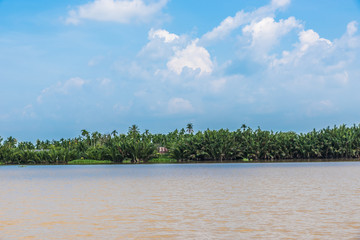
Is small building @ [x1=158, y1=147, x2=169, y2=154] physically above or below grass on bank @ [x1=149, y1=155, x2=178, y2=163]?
above

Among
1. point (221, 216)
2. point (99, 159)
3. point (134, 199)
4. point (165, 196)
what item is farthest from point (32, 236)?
point (99, 159)

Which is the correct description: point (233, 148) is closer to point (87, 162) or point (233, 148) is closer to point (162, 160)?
point (162, 160)

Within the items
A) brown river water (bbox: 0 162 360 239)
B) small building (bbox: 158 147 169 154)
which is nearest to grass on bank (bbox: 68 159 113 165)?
small building (bbox: 158 147 169 154)

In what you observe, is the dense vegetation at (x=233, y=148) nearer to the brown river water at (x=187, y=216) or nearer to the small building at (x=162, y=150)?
the small building at (x=162, y=150)

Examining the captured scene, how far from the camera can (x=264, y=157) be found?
116 metres

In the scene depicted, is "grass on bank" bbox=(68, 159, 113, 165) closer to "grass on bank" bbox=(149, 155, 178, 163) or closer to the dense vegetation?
the dense vegetation

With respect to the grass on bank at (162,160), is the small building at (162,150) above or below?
above

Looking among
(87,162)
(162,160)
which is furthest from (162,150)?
(87,162)

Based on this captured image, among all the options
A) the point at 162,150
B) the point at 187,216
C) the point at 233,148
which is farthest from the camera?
the point at 162,150

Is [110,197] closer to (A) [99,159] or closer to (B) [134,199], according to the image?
(B) [134,199]

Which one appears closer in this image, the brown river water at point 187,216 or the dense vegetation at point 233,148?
the brown river water at point 187,216

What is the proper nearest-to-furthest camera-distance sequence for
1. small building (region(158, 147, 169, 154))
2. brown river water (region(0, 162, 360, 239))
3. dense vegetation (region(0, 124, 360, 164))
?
brown river water (region(0, 162, 360, 239))
dense vegetation (region(0, 124, 360, 164))
small building (region(158, 147, 169, 154))

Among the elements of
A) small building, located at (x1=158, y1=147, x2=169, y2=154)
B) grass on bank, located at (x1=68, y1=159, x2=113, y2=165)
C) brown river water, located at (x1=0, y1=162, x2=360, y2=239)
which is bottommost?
brown river water, located at (x1=0, y1=162, x2=360, y2=239)

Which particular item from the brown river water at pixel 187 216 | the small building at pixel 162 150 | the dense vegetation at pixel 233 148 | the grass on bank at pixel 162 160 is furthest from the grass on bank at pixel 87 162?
the brown river water at pixel 187 216
